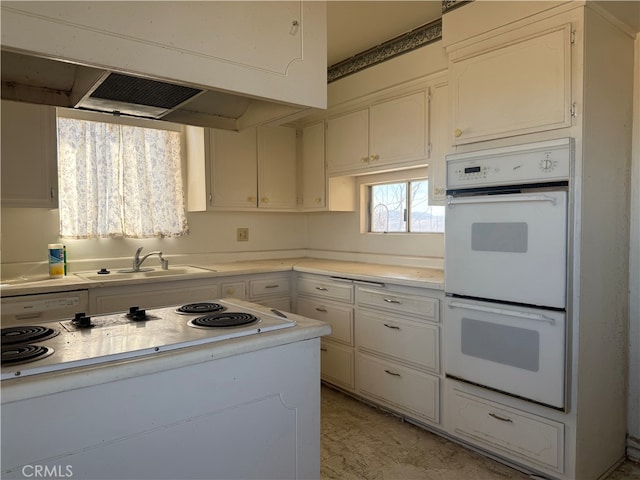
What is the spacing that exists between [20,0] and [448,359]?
231cm

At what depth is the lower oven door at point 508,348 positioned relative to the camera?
76.1 inches

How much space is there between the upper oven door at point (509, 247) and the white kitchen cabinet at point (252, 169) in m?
1.78

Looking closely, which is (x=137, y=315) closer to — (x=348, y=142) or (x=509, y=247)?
(x=509, y=247)

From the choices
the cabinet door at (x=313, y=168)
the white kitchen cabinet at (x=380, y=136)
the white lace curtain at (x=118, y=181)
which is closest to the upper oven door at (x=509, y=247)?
the white kitchen cabinet at (x=380, y=136)

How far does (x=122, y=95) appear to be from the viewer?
1.28m

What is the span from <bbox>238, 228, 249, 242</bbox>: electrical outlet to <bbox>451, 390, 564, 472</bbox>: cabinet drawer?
7.29ft

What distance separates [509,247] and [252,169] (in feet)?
7.25

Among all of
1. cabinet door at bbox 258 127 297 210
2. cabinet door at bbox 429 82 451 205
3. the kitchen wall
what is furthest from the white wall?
the kitchen wall

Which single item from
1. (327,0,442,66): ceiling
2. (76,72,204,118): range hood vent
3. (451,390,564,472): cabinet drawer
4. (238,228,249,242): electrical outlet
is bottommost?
(451,390,564,472): cabinet drawer

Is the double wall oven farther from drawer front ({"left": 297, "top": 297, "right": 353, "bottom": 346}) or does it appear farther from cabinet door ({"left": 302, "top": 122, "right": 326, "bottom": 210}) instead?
cabinet door ({"left": 302, "top": 122, "right": 326, "bottom": 210})

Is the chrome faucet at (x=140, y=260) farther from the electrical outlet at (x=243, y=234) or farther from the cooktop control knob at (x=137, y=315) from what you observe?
the cooktop control knob at (x=137, y=315)

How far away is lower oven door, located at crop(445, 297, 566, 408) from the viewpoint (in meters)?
1.93

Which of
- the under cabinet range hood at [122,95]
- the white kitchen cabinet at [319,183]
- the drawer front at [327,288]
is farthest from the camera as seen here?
the white kitchen cabinet at [319,183]

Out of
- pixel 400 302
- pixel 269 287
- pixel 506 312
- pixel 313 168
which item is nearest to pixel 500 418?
pixel 506 312
